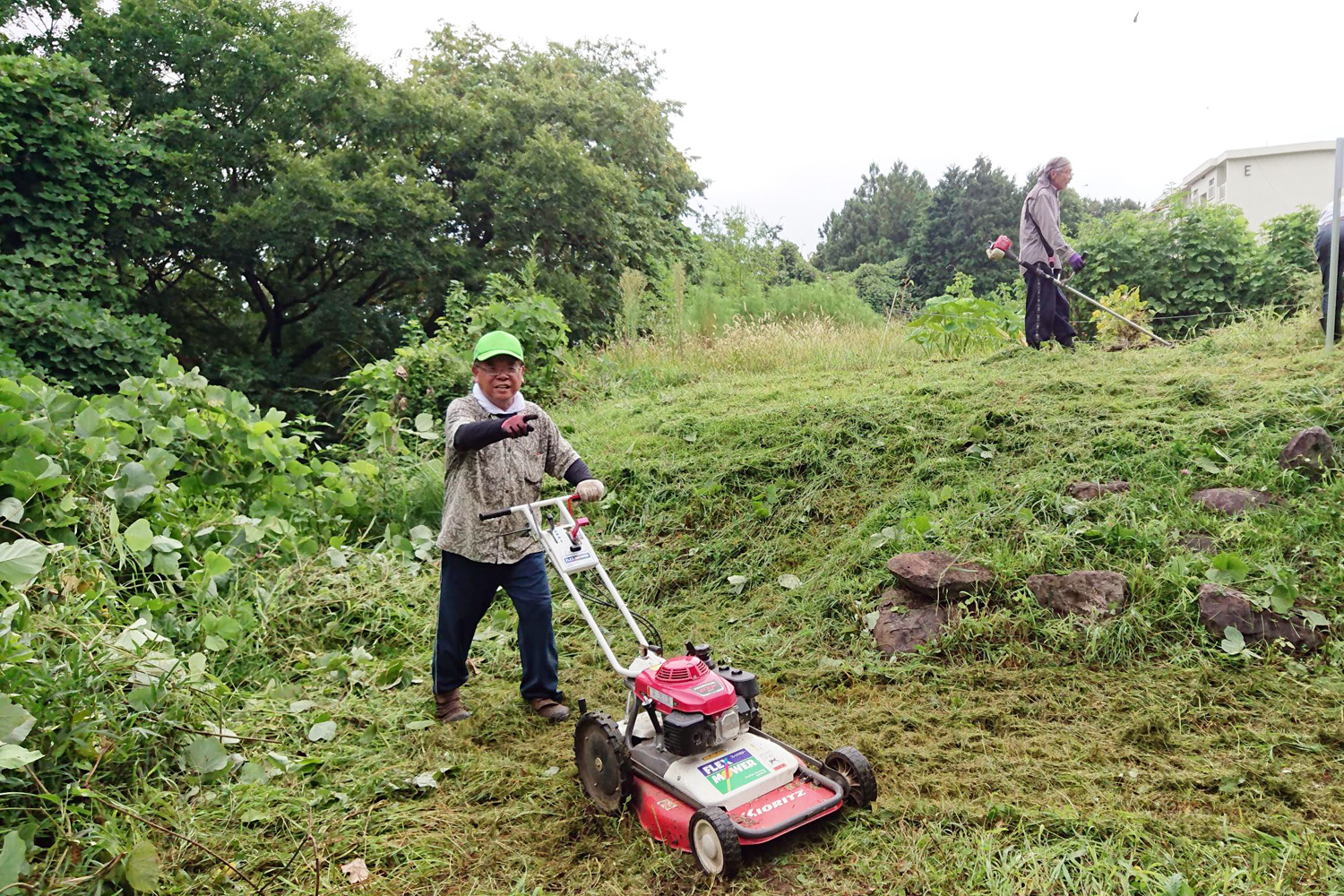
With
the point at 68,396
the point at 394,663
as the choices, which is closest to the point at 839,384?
the point at 394,663

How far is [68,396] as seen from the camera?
4.66 m

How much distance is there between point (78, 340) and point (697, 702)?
1173 cm

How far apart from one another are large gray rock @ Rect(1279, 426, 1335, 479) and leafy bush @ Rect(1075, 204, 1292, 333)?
7255 mm

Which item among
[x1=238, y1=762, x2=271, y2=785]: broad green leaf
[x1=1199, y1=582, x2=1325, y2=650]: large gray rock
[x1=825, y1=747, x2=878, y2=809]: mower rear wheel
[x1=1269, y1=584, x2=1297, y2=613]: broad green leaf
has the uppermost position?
[x1=1269, y1=584, x2=1297, y2=613]: broad green leaf

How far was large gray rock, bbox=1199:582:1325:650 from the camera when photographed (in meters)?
3.54

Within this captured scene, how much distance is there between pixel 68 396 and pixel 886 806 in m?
4.62

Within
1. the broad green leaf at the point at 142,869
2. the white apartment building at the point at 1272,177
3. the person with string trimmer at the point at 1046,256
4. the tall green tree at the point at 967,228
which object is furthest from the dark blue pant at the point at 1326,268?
the white apartment building at the point at 1272,177

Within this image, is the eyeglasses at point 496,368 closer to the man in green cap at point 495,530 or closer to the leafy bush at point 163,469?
the man in green cap at point 495,530

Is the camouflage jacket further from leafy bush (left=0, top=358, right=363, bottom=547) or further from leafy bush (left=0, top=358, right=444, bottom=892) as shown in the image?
leafy bush (left=0, top=358, right=363, bottom=547)

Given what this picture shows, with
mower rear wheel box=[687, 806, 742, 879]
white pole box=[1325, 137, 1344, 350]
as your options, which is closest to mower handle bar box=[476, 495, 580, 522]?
mower rear wheel box=[687, 806, 742, 879]

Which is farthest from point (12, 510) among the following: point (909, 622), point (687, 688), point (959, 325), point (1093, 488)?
point (959, 325)

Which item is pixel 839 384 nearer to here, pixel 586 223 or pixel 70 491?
pixel 70 491

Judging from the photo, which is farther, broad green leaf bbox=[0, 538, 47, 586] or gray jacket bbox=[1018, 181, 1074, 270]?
gray jacket bbox=[1018, 181, 1074, 270]

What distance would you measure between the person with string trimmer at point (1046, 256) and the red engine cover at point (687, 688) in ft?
20.9
